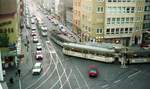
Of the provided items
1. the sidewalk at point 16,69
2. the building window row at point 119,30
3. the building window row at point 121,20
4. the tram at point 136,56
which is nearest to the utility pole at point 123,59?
the tram at point 136,56

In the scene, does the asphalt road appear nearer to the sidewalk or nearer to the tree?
the sidewalk

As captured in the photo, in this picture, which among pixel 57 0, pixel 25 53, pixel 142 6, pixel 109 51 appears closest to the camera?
pixel 109 51

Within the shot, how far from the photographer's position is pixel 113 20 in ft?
295

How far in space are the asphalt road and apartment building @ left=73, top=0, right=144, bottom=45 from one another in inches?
557

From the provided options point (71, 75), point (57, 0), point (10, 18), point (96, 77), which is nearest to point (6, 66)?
point (10, 18)

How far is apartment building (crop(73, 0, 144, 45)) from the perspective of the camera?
8891cm

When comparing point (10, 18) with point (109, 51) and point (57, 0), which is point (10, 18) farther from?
point (57, 0)

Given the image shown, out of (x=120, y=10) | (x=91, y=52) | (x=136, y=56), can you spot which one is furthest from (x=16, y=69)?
(x=120, y=10)

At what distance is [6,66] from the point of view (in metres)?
71.6

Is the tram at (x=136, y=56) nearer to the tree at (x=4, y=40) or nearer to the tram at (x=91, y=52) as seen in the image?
the tram at (x=91, y=52)

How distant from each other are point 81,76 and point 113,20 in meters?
29.6

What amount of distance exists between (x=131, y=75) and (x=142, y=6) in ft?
110

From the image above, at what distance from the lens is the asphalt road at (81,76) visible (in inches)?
2376

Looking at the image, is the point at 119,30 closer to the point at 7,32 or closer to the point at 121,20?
the point at 121,20
